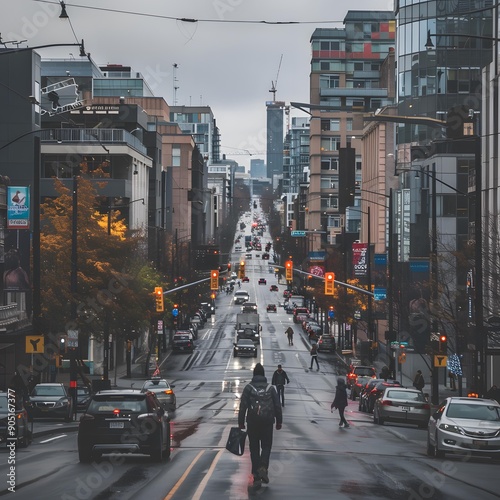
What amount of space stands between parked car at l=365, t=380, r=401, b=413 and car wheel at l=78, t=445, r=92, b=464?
73.8 ft

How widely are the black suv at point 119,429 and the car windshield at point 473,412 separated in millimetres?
7387

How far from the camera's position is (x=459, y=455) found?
27.2 metres

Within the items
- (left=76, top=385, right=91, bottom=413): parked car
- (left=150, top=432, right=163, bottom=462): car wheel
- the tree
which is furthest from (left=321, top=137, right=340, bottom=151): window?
(left=150, top=432, right=163, bottom=462): car wheel

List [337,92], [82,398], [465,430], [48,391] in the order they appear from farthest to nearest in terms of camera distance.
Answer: [337,92] → [82,398] → [48,391] → [465,430]

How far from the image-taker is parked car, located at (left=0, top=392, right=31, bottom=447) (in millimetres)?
27062

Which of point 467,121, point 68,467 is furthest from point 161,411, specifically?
point 467,121

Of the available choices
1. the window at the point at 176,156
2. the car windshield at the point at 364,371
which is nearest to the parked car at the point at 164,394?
the car windshield at the point at 364,371

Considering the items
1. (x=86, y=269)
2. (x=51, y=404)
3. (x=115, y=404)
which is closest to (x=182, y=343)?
(x=86, y=269)

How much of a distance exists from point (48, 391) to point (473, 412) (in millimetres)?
18715

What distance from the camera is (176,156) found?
168 meters

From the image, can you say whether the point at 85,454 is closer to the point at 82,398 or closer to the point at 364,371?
the point at 82,398

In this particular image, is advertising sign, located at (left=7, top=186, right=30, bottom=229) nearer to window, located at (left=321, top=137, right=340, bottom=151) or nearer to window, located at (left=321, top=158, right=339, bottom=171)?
window, located at (left=321, top=137, right=340, bottom=151)

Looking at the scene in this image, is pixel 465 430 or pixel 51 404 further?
pixel 51 404

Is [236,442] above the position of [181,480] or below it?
above
